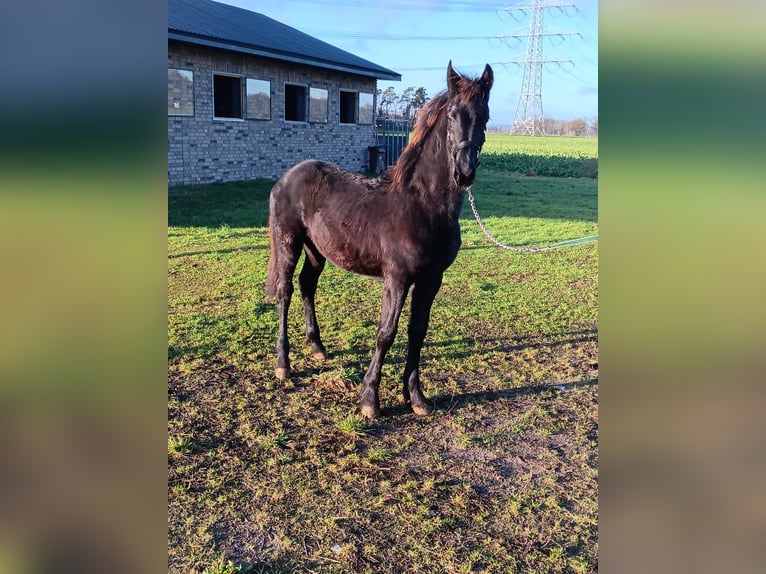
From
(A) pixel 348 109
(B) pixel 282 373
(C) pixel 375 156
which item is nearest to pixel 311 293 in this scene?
(B) pixel 282 373

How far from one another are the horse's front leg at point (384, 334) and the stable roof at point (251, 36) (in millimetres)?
10845

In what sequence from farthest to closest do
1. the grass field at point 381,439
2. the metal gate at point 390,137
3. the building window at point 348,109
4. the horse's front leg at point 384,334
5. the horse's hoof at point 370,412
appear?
the metal gate at point 390,137
the building window at point 348,109
the horse's hoof at point 370,412
the horse's front leg at point 384,334
the grass field at point 381,439

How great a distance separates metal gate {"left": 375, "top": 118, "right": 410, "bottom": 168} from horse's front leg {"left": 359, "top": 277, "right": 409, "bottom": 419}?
1721 cm

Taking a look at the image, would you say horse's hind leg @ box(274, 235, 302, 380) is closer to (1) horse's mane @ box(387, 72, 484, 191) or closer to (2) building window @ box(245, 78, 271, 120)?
(1) horse's mane @ box(387, 72, 484, 191)

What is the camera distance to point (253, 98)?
1599 cm

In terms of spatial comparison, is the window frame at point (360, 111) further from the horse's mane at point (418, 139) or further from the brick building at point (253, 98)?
the horse's mane at point (418, 139)

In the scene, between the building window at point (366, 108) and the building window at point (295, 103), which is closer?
the building window at point (295, 103)

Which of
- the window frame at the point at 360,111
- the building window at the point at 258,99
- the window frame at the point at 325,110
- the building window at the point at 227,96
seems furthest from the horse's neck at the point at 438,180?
the window frame at the point at 360,111

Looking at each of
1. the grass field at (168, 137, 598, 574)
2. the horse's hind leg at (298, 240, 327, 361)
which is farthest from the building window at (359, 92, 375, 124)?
the horse's hind leg at (298, 240, 327, 361)

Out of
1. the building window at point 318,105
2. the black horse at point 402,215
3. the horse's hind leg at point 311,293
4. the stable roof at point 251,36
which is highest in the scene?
the stable roof at point 251,36

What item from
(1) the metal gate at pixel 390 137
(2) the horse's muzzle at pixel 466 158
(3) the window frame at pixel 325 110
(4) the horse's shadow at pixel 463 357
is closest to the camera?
(2) the horse's muzzle at pixel 466 158

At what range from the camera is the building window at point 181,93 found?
13.6 meters

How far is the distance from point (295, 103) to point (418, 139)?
16.4 meters
